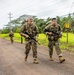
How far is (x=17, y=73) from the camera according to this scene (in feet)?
34.3

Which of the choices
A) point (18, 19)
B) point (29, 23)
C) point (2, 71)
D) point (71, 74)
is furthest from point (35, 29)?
point (18, 19)

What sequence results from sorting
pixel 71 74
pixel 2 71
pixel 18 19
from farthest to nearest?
pixel 18 19 → pixel 2 71 → pixel 71 74

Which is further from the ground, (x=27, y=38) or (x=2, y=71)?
(x=27, y=38)

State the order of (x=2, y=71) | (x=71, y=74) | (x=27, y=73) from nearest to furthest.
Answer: (x=71, y=74) → (x=27, y=73) → (x=2, y=71)

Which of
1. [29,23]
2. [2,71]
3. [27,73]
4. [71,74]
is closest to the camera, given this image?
[71,74]

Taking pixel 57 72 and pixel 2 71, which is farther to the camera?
pixel 2 71

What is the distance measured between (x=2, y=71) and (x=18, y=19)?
491 feet

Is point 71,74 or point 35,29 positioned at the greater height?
point 35,29

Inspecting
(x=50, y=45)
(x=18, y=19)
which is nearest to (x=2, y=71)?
(x=50, y=45)

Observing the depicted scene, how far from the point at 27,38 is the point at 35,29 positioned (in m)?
0.55

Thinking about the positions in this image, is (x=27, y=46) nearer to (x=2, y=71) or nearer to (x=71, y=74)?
(x=2, y=71)

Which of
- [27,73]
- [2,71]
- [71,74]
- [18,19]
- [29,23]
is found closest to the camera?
[71,74]

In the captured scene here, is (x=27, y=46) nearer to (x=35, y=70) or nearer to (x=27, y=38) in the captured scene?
(x=27, y=38)

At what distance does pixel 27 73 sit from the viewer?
404 inches
